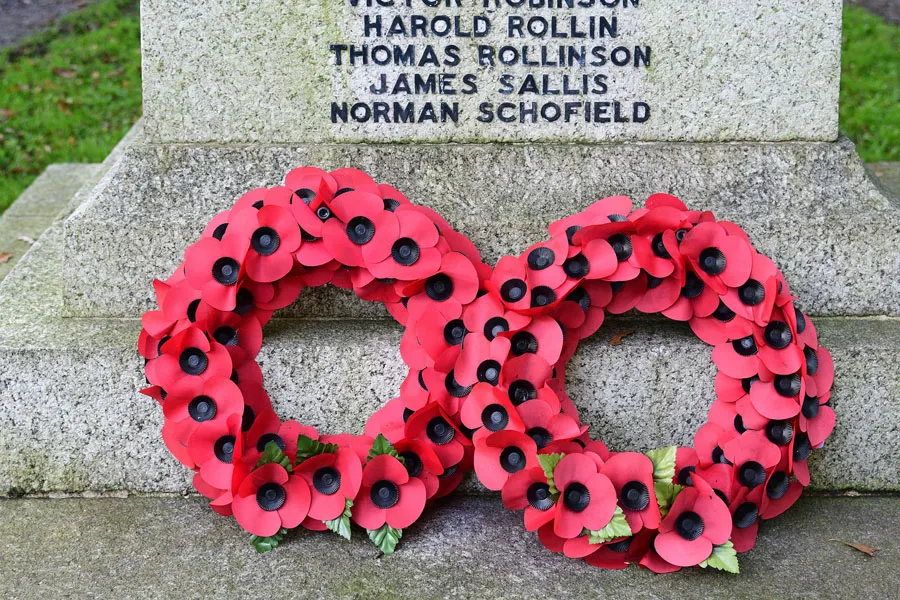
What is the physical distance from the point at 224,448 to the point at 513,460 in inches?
30.5

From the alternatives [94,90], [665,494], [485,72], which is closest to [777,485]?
[665,494]

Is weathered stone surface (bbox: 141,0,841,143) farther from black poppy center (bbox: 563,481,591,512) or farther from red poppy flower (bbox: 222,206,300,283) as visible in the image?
black poppy center (bbox: 563,481,591,512)

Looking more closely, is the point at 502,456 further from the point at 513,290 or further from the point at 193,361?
the point at 193,361

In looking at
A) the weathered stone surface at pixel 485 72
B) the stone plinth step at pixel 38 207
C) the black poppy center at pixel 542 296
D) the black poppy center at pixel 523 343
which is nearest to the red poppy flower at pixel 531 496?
the black poppy center at pixel 523 343

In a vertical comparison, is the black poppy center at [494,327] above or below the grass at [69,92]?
below

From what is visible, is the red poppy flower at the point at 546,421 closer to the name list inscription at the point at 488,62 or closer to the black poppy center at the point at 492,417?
the black poppy center at the point at 492,417

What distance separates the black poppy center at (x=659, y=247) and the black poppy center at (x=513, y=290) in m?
0.38

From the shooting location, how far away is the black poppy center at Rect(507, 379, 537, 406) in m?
2.56

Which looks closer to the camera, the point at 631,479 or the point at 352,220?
the point at 631,479

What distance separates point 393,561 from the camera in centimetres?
249

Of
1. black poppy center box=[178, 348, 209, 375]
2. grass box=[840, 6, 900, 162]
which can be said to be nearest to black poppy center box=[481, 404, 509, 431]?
black poppy center box=[178, 348, 209, 375]

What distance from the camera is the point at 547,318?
8.54 ft

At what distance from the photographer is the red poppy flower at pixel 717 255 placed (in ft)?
8.55

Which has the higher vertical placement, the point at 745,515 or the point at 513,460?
the point at 513,460
